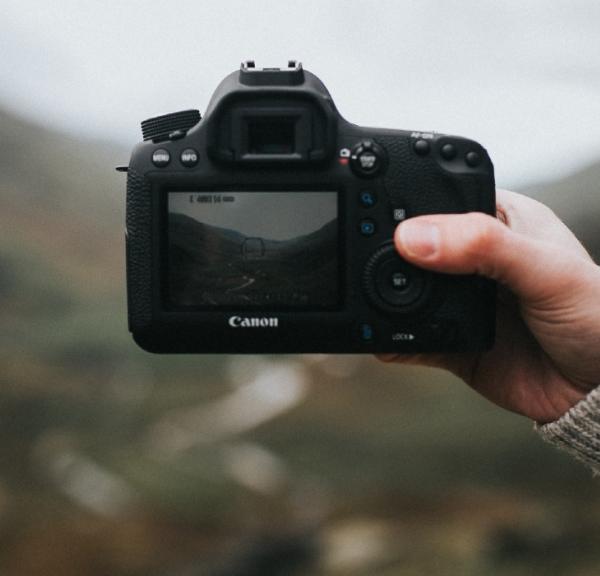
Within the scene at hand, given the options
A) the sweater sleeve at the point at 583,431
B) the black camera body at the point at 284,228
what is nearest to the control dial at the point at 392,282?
the black camera body at the point at 284,228

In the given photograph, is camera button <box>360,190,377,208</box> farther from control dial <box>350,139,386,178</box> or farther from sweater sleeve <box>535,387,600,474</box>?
sweater sleeve <box>535,387,600,474</box>

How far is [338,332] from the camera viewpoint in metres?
1.37

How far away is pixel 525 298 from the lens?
4.35 feet

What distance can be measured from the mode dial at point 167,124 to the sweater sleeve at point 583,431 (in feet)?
2.16

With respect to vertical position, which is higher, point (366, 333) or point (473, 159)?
point (473, 159)

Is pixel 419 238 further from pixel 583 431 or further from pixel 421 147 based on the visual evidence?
pixel 583 431

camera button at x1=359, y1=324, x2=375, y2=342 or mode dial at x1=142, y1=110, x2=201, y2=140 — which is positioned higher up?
mode dial at x1=142, y1=110, x2=201, y2=140

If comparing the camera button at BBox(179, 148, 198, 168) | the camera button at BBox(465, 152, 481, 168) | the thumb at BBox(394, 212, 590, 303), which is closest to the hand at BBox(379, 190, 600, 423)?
the thumb at BBox(394, 212, 590, 303)

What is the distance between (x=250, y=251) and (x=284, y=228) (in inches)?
2.3

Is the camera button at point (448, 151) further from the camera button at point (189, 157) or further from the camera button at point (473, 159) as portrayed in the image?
the camera button at point (189, 157)

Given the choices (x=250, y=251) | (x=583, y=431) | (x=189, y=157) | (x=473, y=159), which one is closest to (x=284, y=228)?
(x=250, y=251)

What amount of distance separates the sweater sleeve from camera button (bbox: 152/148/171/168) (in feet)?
2.13

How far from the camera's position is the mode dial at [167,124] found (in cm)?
137

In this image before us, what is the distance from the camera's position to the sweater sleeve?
1.33 metres
